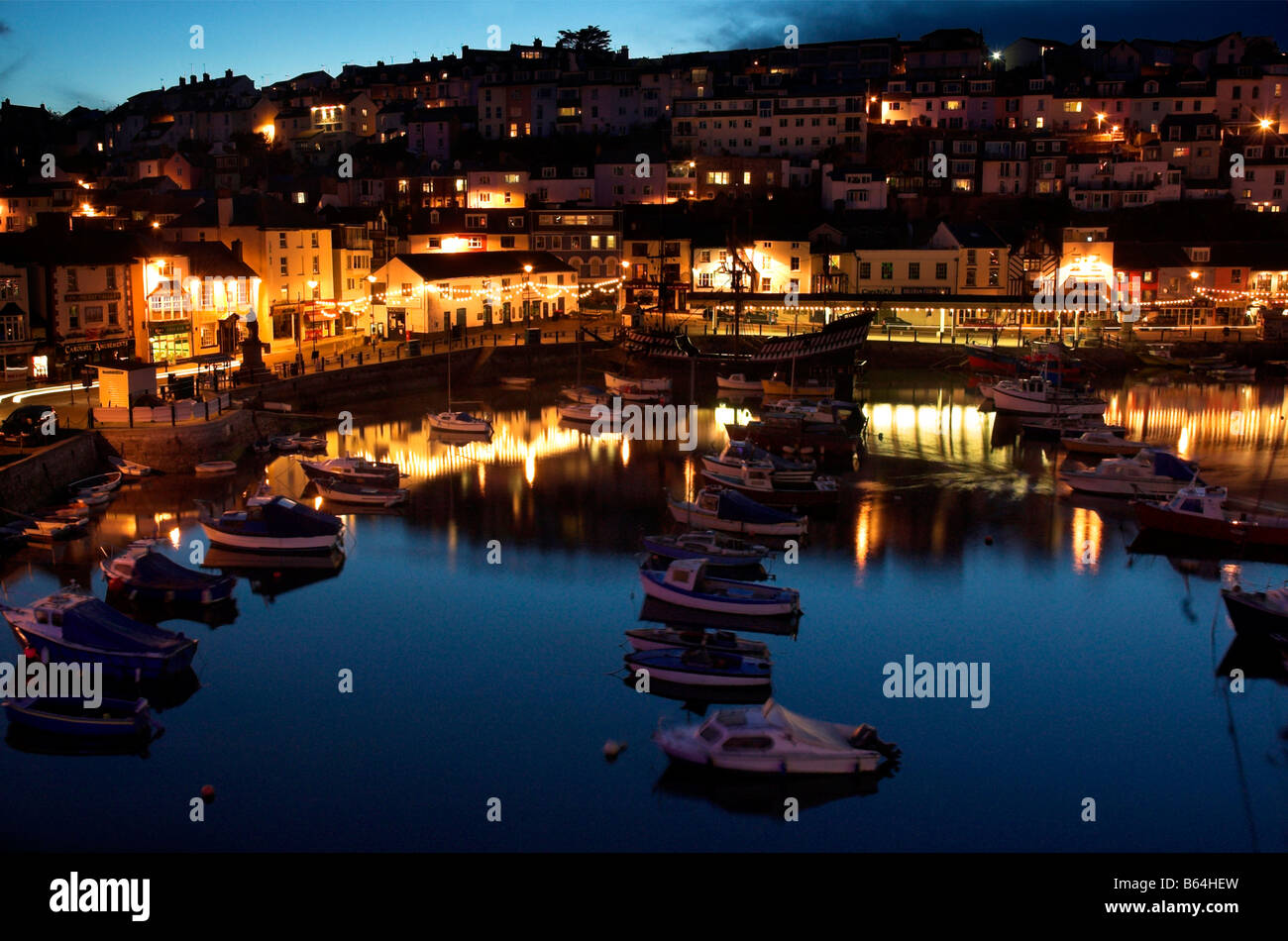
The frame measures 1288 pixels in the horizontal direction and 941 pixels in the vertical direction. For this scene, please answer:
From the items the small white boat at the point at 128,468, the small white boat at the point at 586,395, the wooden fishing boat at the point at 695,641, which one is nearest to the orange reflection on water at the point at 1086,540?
the wooden fishing boat at the point at 695,641

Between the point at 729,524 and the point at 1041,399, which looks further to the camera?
the point at 1041,399

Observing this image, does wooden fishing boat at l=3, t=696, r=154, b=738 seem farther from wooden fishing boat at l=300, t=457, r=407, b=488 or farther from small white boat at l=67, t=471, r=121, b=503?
wooden fishing boat at l=300, t=457, r=407, b=488

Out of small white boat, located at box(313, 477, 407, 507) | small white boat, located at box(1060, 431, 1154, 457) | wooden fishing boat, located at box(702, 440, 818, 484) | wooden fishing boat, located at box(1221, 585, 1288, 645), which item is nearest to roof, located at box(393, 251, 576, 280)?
small white boat, located at box(313, 477, 407, 507)

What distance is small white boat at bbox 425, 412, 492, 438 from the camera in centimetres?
3128

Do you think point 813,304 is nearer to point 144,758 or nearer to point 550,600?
point 550,600

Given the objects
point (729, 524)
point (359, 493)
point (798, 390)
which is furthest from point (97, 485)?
point (798, 390)

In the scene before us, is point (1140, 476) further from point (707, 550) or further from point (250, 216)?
point (250, 216)

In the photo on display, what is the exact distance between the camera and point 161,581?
18.2m

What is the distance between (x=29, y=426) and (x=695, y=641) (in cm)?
1611

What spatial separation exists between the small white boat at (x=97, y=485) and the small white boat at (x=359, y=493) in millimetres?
4073

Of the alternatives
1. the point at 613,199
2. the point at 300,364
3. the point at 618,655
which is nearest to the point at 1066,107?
the point at 613,199

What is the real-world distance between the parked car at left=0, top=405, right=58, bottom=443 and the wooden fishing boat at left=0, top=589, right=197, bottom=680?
10.1m
